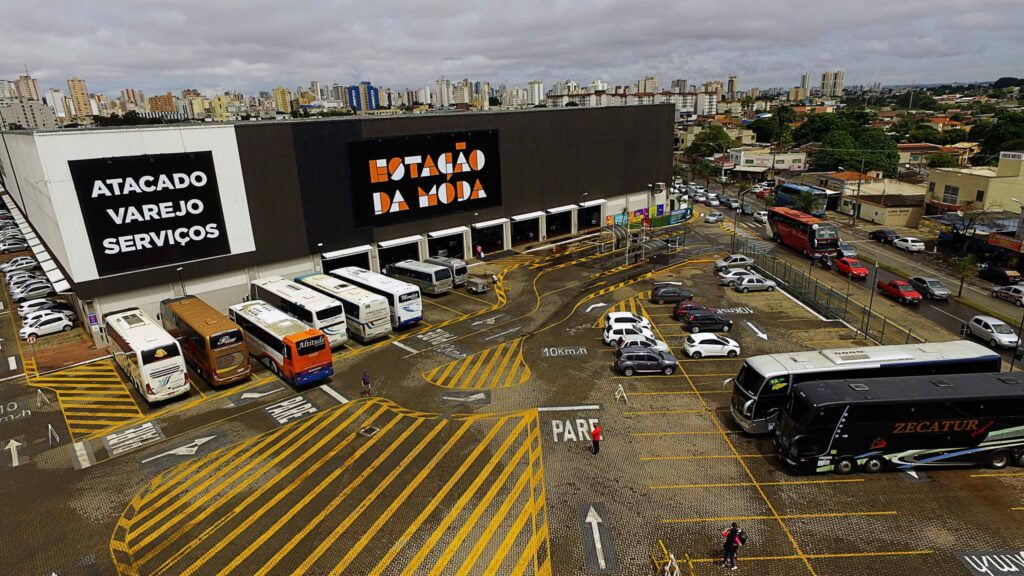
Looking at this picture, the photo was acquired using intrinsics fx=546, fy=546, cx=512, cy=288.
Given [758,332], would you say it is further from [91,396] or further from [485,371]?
[91,396]

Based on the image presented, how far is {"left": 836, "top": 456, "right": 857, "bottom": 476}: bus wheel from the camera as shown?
2156 cm

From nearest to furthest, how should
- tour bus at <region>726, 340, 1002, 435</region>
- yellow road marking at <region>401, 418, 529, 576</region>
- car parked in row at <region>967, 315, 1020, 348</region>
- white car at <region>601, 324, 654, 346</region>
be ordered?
yellow road marking at <region>401, 418, 529, 576</region>, tour bus at <region>726, 340, 1002, 435</region>, car parked in row at <region>967, 315, 1020, 348</region>, white car at <region>601, 324, 654, 346</region>

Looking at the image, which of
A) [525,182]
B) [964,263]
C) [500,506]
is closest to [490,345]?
[500,506]

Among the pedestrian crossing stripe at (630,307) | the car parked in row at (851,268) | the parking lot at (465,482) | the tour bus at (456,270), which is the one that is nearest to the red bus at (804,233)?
the car parked in row at (851,268)

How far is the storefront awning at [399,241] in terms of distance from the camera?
163 feet

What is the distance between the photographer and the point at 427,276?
4544 centimetres

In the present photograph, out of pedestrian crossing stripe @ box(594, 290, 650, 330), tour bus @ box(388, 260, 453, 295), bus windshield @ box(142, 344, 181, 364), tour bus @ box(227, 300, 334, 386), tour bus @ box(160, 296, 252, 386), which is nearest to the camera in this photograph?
bus windshield @ box(142, 344, 181, 364)

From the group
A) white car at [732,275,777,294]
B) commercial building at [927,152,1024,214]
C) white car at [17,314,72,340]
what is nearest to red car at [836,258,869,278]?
white car at [732,275,777,294]

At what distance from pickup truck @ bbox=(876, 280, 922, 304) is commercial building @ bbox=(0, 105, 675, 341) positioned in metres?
32.2

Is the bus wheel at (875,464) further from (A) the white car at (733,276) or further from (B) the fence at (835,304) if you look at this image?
(A) the white car at (733,276)

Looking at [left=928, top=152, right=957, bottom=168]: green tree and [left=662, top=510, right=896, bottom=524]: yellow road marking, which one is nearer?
[left=662, top=510, right=896, bottom=524]: yellow road marking

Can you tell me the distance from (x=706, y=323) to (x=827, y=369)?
12.9 metres

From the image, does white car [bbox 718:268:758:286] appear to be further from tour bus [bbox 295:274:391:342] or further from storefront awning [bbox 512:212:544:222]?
tour bus [bbox 295:274:391:342]

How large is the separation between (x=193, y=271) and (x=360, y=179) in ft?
49.0
